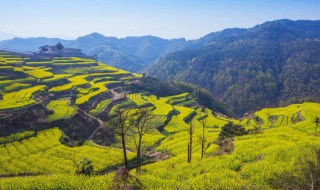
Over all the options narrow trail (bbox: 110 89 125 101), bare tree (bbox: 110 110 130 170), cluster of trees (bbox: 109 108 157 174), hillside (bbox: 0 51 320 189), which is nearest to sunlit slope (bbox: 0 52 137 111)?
hillside (bbox: 0 51 320 189)

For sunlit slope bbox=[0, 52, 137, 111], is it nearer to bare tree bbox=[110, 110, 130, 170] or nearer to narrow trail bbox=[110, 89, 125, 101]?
narrow trail bbox=[110, 89, 125, 101]

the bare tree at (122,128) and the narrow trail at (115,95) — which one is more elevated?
Result: the bare tree at (122,128)

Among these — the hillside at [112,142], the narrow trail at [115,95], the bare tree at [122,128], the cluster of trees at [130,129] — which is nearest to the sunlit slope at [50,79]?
the hillside at [112,142]

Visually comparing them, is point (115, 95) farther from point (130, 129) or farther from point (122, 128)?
→ point (122, 128)

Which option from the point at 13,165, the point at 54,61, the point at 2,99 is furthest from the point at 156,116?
the point at 54,61

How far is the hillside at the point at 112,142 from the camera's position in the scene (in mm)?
32000

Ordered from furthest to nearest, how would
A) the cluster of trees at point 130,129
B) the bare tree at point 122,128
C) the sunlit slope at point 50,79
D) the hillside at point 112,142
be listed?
the sunlit slope at point 50,79 → the cluster of trees at point 130,129 → the bare tree at point 122,128 → the hillside at point 112,142

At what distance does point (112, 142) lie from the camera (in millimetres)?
68062

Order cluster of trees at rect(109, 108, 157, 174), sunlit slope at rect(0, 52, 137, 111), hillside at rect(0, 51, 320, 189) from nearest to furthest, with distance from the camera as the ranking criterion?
hillside at rect(0, 51, 320, 189)
cluster of trees at rect(109, 108, 157, 174)
sunlit slope at rect(0, 52, 137, 111)

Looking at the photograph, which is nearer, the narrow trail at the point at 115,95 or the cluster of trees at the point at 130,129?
the cluster of trees at the point at 130,129

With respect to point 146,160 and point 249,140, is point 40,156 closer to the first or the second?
point 146,160

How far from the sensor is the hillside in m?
32.0

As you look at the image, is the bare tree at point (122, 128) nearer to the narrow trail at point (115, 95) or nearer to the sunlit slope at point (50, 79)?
the narrow trail at point (115, 95)

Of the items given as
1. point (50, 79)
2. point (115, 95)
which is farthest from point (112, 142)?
point (50, 79)
